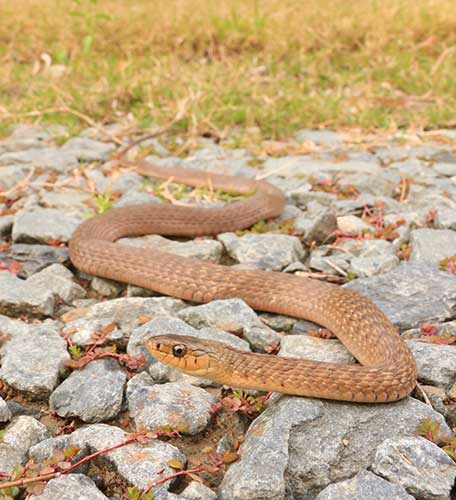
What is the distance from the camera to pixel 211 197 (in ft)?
19.8

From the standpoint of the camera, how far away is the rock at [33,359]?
3.35 meters

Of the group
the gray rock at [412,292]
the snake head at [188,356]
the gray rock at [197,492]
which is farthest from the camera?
the gray rock at [412,292]

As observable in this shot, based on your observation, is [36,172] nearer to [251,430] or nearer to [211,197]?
[211,197]

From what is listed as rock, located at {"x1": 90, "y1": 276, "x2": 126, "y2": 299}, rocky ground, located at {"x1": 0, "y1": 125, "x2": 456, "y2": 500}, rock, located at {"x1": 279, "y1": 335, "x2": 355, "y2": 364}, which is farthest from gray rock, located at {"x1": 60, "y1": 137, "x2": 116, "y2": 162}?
rock, located at {"x1": 279, "y1": 335, "x2": 355, "y2": 364}

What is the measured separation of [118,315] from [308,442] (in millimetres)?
1422

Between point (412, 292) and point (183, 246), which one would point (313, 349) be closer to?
point (412, 292)

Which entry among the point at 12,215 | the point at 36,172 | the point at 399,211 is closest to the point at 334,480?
the point at 399,211

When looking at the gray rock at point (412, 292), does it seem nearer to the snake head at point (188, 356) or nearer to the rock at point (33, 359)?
the snake head at point (188, 356)

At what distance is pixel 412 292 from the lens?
13.5 feet

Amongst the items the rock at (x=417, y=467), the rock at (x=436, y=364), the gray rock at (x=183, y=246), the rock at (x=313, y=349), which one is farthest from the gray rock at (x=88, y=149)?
the rock at (x=417, y=467)

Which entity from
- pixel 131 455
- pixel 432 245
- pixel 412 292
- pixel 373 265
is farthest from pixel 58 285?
pixel 432 245

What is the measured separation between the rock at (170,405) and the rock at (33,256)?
157 centimetres

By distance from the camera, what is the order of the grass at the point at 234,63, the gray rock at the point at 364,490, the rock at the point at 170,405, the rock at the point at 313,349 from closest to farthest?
1. the gray rock at the point at 364,490
2. the rock at the point at 170,405
3. the rock at the point at 313,349
4. the grass at the point at 234,63

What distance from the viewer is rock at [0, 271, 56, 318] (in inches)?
160
